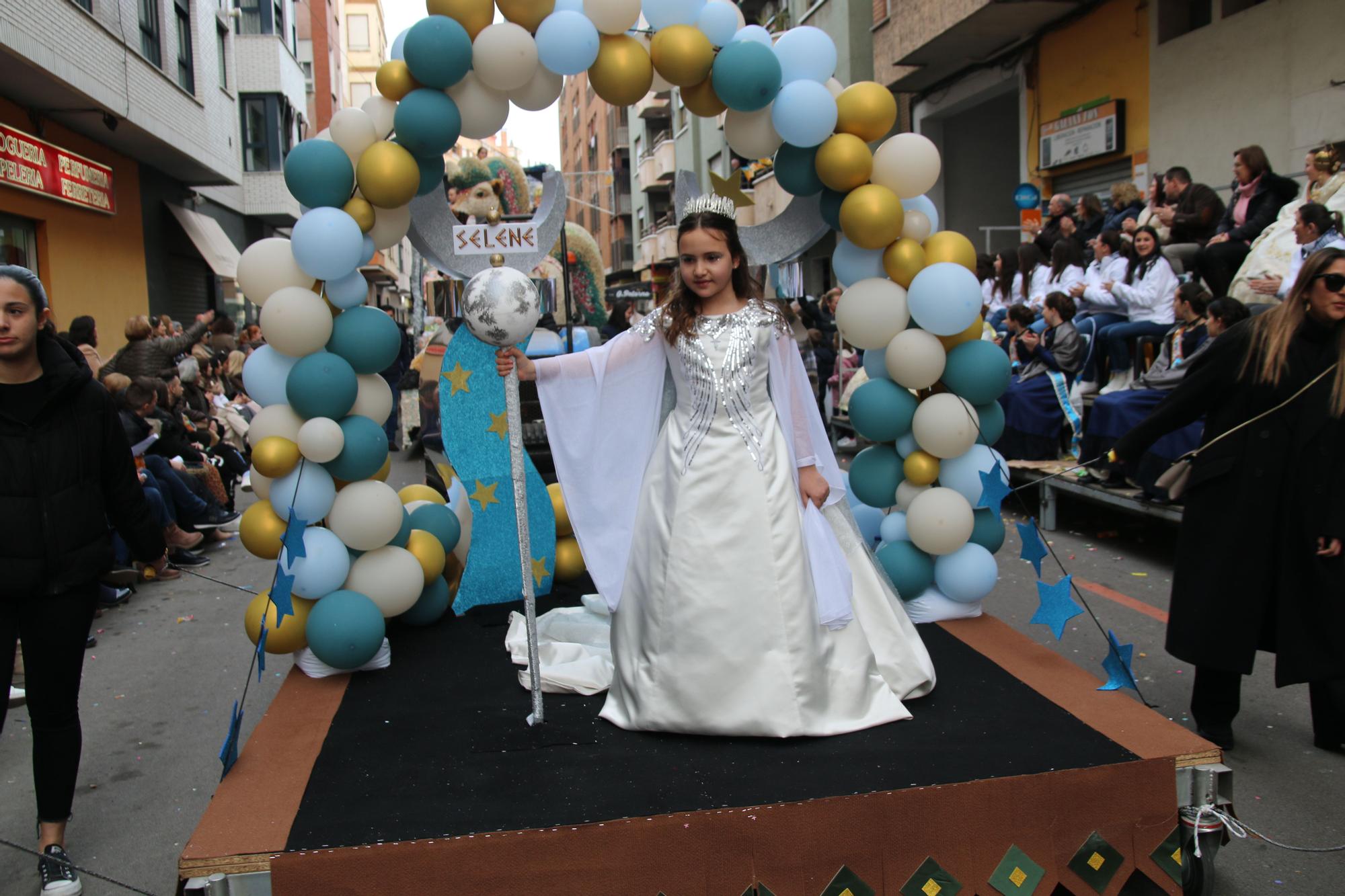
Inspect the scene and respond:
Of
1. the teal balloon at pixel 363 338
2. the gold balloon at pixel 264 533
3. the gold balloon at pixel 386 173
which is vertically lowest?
the gold balloon at pixel 264 533

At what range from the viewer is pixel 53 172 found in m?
12.7

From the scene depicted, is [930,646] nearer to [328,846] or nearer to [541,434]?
[328,846]

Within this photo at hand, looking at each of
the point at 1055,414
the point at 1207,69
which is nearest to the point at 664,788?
the point at 1055,414

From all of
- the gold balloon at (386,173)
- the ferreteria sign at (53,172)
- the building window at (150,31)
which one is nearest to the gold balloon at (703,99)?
the gold balloon at (386,173)

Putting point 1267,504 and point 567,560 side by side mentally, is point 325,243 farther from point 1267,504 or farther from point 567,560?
point 1267,504

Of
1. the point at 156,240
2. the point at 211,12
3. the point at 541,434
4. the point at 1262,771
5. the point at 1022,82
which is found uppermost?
the point at 211,12

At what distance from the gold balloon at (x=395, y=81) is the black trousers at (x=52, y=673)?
240 cm

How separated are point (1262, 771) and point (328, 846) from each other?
3.44 m

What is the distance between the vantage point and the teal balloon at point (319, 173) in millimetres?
4363

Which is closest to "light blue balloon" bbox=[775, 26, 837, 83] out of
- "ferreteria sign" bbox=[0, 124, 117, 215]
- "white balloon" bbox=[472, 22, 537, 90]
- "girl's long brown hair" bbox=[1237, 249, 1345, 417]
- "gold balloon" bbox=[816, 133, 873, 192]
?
"gold balloon" bbox=[816, 133, 873, 192]

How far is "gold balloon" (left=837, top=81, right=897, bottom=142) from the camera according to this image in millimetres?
4707

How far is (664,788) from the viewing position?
3225 mm

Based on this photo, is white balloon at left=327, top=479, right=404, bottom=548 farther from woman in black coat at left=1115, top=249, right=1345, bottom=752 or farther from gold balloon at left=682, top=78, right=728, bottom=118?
woman in black coat at left=1115, top=249, right=1345, bottom=752

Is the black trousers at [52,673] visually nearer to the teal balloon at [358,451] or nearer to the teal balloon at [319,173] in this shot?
the teal balloon at [358,451]
